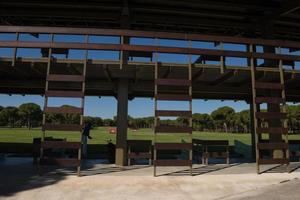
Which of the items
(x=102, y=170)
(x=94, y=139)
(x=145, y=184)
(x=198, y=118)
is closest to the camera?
(x=145, y=184)

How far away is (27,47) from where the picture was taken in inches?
395

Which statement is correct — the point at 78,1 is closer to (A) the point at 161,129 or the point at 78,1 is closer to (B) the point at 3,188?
(A) the point at 161,129

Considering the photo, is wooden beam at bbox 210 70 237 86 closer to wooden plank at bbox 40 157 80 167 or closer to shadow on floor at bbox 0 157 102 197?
wooden plank at bbox 40 157 80 167

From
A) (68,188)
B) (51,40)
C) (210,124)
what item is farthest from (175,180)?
(210,124)

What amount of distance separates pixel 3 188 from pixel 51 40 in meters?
5.06

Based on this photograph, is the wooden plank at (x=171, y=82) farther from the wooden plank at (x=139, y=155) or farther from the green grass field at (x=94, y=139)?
the green grass field at (x=94, y=139)

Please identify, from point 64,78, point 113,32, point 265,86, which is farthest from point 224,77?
point 64,78

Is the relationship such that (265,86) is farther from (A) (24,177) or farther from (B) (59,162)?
(A) (24,177)

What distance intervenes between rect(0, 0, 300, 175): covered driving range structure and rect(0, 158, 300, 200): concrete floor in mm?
782

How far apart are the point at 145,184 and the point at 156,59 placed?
4.54 metres

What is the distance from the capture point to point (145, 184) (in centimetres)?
840

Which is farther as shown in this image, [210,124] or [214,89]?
[210,124]

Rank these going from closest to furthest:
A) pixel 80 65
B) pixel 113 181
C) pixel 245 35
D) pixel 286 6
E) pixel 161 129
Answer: pixel 113 181 < pixel 161 129 < pixel 80 65 < pixel 286 6 < pixel 245 35

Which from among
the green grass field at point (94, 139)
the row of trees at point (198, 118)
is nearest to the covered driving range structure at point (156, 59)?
the green grass field at point (94, 139)
